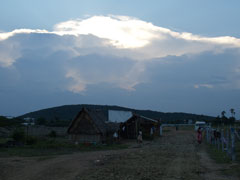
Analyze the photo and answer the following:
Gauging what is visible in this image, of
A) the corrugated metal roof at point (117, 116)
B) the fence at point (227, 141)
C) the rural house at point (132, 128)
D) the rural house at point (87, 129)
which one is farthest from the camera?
the corrugated metal roof at point (117, 116)

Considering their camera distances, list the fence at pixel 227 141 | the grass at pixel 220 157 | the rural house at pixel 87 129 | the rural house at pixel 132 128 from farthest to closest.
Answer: the rural house at pixel 132 128 < the rural house at pixel 87 129 < the grass at pixel 220 157 < the fence at pixel 227 141

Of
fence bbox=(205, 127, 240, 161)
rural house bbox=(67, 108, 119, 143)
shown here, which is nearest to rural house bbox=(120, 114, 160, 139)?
rural house bbox=(67, 108, 119, 143)

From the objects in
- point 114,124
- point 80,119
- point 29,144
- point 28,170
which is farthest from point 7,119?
point 28,170

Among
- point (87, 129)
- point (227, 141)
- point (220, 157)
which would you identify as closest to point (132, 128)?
point (87, 129)

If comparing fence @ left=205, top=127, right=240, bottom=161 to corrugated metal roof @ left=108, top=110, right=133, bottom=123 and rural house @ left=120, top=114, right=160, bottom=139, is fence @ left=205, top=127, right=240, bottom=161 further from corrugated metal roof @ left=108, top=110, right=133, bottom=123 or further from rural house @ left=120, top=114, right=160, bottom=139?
corrugated metal roof @ left=108, top=110, right=133, bottom=123

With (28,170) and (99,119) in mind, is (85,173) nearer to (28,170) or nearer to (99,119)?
(28,170)

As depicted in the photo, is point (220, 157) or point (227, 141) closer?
point (227, 141)

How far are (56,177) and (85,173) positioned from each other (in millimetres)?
1214

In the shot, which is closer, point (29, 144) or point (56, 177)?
point (56, 177)

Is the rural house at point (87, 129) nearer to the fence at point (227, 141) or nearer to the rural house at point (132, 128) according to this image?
the rural house at point (132, 128)

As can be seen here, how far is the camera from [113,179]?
1116 cm

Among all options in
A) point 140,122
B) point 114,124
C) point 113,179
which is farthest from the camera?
point 140,122

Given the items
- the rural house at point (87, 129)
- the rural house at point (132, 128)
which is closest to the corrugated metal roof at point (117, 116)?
the rural house at point (132, 128)

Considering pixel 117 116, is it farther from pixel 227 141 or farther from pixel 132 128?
pixel 227 141
